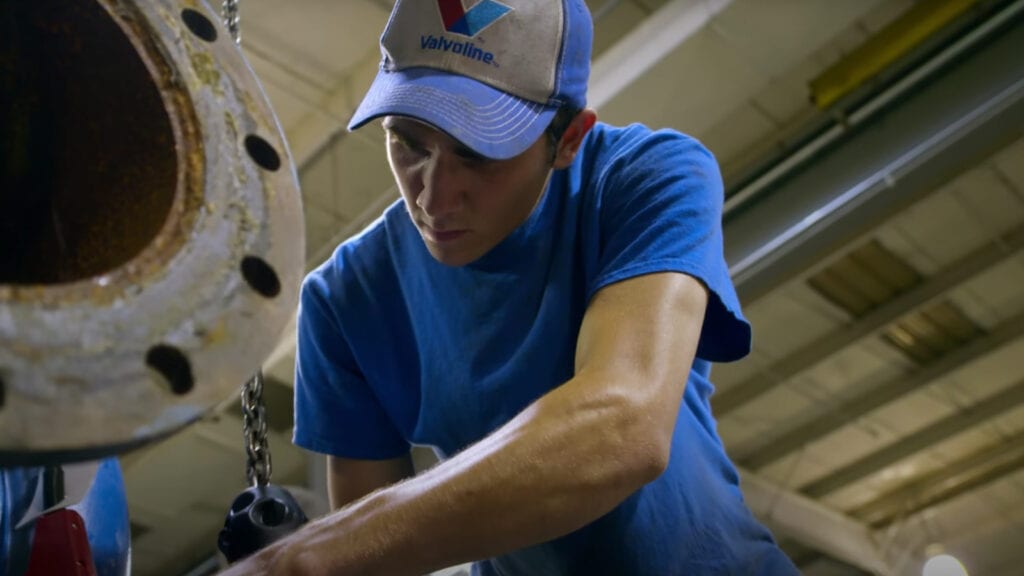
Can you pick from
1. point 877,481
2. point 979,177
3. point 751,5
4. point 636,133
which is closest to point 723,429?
point 877,481

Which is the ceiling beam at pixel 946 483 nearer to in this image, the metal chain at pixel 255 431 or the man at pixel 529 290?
the man at pixel 529 290

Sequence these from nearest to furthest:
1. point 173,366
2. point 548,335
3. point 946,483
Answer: point 173,366 → point 548,335 → point 946,483

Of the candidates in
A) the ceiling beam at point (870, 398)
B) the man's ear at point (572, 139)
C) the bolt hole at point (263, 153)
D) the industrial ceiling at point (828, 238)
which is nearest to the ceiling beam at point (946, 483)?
the industrial ceiling at point (828, 238)

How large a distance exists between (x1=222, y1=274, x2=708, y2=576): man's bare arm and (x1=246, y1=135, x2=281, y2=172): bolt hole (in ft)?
0.75

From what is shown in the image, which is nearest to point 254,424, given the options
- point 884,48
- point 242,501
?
point 242,501

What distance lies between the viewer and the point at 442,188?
1.02m

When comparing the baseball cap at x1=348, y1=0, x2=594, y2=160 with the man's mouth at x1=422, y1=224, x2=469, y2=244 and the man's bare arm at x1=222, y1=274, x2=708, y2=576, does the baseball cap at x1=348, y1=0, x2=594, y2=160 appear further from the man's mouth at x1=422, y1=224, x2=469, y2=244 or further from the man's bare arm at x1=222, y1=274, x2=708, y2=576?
the man's bare arm at x1=222, y1=274, x2=708, y2=576

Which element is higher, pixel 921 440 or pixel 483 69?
pixel 483 69

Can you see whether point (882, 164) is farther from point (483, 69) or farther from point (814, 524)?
point (814, 524)

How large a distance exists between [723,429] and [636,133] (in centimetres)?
446

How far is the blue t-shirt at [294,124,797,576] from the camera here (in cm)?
101

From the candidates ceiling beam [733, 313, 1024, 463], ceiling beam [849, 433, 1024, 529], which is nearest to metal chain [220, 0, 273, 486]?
ceiling beam [733, 313, 1024, 463]

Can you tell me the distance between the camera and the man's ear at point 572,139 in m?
1.09

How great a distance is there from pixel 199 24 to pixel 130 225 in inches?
5.9
